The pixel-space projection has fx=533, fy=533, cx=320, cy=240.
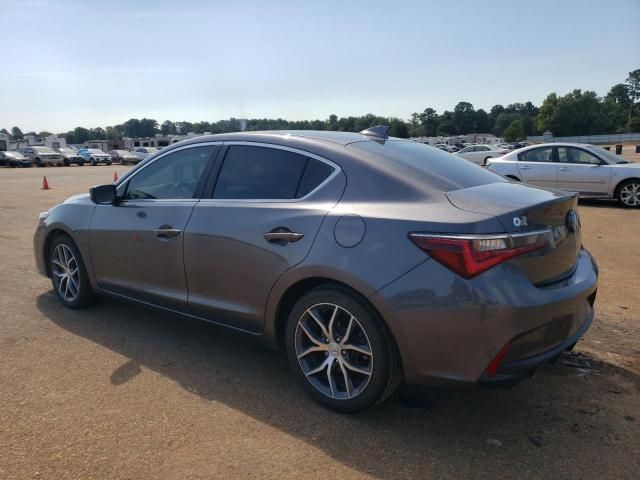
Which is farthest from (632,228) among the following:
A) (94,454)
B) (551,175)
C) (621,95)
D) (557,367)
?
(621,95)

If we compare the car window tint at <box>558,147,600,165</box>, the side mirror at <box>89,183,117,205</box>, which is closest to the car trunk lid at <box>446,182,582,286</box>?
the side mirror at <box>89,183,117,205</box>

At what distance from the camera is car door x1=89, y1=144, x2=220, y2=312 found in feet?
12.9

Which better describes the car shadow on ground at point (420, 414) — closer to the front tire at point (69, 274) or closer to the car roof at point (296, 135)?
the front tire at point (69, 274)

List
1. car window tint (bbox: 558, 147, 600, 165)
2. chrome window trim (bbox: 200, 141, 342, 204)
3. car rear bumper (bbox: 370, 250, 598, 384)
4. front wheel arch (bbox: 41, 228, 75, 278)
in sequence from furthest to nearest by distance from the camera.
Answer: car window tint (bbox: 558, 147, 600, 165) < front wheel arch (bbox: 41, 228, 75, 278) < chrome window trim (bbox: 200, 141, 342, 204) < car rear bumper (bbox: 370, 250, 598, 384)

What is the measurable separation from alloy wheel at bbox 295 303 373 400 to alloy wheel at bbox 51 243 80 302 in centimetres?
270

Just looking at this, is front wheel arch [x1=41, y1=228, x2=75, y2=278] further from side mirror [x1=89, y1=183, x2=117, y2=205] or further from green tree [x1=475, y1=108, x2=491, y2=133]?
green tree [x1=475, y1=108, x2=491, y2=133]

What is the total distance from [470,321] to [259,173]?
5.78ft

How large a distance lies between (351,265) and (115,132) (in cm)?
16313

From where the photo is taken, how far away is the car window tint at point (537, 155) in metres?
12.5

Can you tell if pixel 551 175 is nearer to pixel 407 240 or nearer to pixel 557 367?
pixel 557 367

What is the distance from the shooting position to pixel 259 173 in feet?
11.9

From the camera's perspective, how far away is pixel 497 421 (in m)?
3.07

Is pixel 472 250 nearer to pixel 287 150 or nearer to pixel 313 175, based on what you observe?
pixel 313 175

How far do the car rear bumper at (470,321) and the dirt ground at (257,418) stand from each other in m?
0.43
